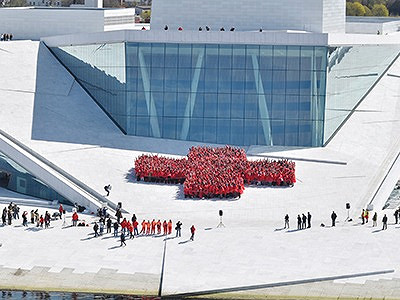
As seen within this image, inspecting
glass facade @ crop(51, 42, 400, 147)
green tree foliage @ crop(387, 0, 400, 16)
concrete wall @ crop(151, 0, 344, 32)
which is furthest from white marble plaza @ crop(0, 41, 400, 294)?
green tree foliage @ crop(387, 0, 400, 16)

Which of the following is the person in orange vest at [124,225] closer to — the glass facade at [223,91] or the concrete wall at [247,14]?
the glass facade at [223,91]

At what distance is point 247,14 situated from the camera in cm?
6881

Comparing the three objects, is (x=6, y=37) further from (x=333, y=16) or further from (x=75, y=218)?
(x=75, y=218)

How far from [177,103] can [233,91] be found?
3.16 meters

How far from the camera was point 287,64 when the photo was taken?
63.7 meters

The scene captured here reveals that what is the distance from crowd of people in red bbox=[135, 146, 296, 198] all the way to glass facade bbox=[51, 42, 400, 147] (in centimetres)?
528

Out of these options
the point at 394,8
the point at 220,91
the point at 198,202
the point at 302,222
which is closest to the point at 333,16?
the point at 220,91

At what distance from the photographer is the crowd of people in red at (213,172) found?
55062 mm

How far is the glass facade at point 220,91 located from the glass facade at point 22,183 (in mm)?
9259

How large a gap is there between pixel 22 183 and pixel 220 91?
1294cm

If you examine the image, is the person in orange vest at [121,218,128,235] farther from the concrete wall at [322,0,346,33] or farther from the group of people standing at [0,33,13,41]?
the group of people standing at [0,33,13,41]

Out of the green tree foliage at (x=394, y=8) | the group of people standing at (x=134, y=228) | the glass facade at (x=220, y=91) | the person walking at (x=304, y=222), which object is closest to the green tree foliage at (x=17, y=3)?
the green tree foliage at (x=394, y=8)

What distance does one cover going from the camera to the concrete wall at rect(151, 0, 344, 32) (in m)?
68.4

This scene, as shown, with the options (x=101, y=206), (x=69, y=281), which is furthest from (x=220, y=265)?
(x=101, y=206)
